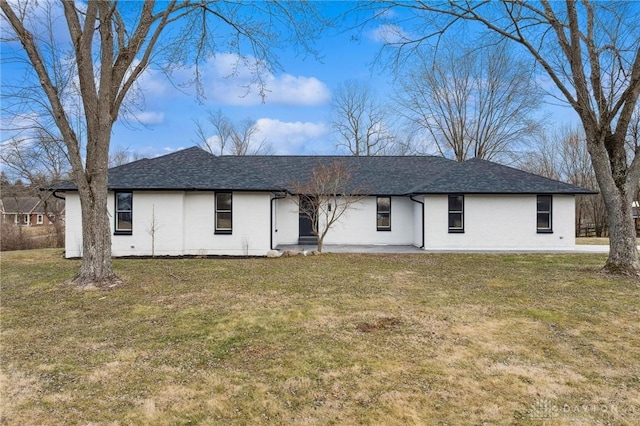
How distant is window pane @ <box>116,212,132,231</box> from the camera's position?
42.6 feet

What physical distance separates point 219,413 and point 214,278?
610 centimetres

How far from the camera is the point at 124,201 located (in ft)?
42.6

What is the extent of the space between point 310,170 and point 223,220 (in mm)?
6549

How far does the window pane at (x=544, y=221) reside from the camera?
49.4ft

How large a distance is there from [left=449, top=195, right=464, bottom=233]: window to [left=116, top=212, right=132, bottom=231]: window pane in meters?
12.3

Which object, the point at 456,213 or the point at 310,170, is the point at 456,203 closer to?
the point at 456,213

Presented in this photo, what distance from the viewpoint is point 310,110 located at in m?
27.9

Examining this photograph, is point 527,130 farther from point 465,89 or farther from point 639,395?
point 639,395

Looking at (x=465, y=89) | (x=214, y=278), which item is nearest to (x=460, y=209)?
(x=214, y=278)

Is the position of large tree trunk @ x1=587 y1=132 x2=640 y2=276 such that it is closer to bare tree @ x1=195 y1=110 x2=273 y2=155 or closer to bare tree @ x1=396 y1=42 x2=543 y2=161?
bare tree @ x1=396 y1=42 x2=543 y2=161

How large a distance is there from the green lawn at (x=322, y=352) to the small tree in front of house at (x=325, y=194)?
248 inches

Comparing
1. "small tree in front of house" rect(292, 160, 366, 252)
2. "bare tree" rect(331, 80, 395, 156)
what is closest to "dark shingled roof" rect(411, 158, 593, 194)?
"small tree in front of house" rect(292, 160, 366, 252)

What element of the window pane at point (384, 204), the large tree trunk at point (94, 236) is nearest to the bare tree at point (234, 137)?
the window pane at point (384, 204)

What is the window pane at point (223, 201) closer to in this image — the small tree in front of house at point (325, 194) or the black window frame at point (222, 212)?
the black window frame at point (222, 212)
